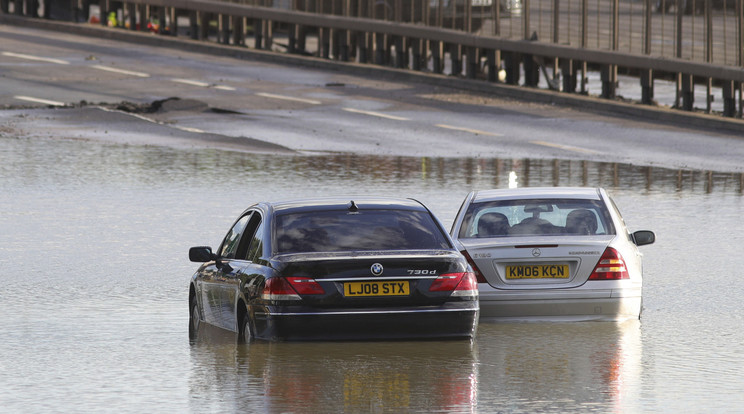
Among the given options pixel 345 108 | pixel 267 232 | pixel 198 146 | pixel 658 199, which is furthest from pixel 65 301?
pixel 345 108

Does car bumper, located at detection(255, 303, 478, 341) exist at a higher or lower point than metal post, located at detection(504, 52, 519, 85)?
higher

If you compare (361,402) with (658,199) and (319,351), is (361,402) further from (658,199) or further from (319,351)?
(658,199)

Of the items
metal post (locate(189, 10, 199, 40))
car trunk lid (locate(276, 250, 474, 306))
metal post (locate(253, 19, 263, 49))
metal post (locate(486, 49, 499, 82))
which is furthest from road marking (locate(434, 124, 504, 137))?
car trunk lid (locate(276, 250, 474, 306))

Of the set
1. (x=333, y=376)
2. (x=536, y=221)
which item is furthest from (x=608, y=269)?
(x=333, y=376)

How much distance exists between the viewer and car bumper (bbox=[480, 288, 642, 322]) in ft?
38.7

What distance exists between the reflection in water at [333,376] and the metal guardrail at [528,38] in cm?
2008

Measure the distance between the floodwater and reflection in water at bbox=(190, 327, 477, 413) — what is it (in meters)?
0.01

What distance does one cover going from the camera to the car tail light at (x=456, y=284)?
10555 millimetres

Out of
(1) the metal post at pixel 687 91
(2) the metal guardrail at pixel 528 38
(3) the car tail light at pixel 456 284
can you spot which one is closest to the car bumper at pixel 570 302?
(3) the car tail light at pixel 456 284

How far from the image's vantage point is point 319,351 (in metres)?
10.8

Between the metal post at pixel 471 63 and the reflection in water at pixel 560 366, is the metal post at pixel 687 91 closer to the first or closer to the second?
the metal post at pixel 471 63

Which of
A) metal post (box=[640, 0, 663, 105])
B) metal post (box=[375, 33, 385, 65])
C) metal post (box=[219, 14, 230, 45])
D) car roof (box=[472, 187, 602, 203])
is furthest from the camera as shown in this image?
metal post (box=[219, 14, 230, 45])

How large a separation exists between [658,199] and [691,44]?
11.4 metres

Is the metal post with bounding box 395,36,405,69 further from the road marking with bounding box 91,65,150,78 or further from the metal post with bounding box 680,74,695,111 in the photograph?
the metal post with bounding box 680,74,695,111
